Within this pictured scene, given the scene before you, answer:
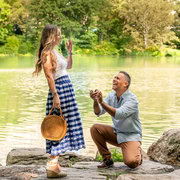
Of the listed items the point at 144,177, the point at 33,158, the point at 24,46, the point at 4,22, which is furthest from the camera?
the point at 4,22

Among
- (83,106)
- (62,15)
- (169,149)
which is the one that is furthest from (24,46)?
(169,149)

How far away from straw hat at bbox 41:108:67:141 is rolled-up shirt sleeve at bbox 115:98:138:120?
0.49 meters

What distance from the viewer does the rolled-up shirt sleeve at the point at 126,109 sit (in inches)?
157

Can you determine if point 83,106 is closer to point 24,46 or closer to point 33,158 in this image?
point 33,158

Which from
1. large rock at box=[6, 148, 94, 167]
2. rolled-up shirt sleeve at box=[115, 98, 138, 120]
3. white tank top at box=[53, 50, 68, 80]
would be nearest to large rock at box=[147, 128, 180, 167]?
rolled-up shirt sleeve at box=[115, 98, 138, 120]

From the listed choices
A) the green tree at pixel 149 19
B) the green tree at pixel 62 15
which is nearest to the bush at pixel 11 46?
the green tree at pixel 62 15

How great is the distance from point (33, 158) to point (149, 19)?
43.9 metres

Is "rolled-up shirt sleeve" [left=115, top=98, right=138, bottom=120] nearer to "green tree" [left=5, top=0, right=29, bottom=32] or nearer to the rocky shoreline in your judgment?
the rocky shoreline

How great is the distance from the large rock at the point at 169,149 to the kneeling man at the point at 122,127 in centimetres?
41

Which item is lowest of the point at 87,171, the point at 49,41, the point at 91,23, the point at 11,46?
the point at 11,46

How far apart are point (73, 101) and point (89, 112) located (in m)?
5.47

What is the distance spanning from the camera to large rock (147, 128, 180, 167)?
14.3ft

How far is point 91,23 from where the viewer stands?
48656mm

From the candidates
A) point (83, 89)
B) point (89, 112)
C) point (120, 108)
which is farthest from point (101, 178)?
point (83, 89)
